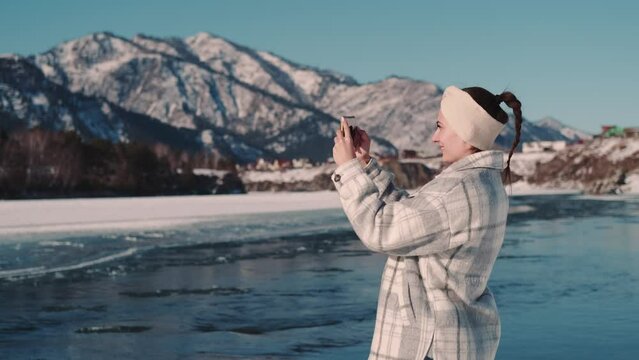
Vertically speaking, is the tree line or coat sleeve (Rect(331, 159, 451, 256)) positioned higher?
the tree line

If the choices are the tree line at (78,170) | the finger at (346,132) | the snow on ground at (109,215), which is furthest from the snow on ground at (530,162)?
the finger at (346,132)

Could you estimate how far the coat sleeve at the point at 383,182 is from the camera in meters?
3.42

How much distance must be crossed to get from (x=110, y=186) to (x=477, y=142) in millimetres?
141012

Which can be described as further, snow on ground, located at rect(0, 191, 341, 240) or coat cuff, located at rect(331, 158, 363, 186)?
snow on ground, located at rect(0, 191, 341, 240)

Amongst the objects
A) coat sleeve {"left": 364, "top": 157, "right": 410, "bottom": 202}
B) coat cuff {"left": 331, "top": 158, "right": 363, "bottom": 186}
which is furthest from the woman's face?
coat cuff {"left": 331, "top": 158, "right": 363, "bottom": 186}

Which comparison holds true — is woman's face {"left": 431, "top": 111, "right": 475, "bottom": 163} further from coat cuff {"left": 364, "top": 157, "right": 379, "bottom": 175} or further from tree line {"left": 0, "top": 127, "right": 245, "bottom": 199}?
tree line {"left": 0, "top": 127, "right": 245, "bottom": 199}

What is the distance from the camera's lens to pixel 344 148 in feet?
10.8

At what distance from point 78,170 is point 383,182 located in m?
139

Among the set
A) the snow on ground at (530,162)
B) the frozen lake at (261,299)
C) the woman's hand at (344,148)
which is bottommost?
the frozen lake at (261,299)

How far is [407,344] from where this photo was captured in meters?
3.23

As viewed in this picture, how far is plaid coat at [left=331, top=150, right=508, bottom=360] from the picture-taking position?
3166 millimetres

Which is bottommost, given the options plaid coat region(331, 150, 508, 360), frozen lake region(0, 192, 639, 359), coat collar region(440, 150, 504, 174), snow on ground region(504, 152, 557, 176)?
frozen lake region(0, 192, 639, 359)

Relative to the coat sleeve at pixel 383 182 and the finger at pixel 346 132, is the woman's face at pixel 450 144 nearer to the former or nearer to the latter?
the coat sleeve at pixel 383 182

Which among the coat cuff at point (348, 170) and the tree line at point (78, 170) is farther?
the tree line at point (78, 170)
